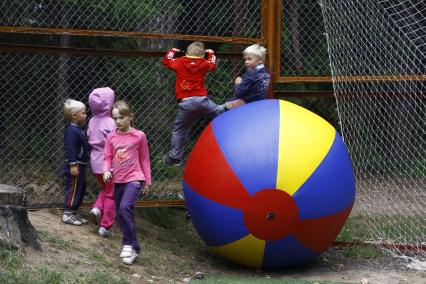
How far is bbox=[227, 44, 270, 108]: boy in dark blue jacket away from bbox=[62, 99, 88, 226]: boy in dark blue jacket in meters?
1.46

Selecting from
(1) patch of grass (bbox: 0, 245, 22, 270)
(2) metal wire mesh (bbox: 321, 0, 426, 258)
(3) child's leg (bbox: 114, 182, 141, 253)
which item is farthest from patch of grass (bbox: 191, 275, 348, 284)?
(2) metal wire mesh (bbox: 321, 0, 426, 258)

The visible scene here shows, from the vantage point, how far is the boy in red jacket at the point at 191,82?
7273mm

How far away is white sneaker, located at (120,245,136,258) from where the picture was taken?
20.5 ft

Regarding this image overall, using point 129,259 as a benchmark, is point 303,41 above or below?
above

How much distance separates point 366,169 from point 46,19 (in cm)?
423

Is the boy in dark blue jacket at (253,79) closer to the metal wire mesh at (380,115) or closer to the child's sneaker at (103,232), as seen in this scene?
the metal wire mesh at (380,115)

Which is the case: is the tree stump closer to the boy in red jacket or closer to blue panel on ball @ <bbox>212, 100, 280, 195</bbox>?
blue panel on ball @ <bbox>212, 100, 280, 195</bbox>

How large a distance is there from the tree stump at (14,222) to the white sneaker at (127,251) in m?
0.79

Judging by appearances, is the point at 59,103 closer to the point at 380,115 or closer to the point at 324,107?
the point at 324,107

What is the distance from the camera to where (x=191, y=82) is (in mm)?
7297

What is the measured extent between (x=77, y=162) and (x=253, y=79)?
1.82m

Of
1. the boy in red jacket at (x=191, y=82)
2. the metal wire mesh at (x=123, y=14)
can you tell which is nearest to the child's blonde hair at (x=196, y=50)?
the boy in red jacket at (x=191, y=82)

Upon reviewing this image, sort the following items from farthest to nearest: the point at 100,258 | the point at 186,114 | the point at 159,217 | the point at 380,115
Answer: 1. the point at 380,115
2. the point at 159,217
3. the point at 186,114
4. the point at 100,258

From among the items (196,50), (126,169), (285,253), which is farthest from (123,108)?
(285,253)
